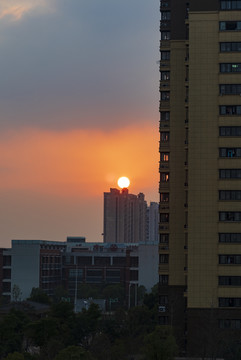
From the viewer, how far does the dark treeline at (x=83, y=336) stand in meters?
70.0

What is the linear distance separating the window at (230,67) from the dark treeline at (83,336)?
32942 millimetres

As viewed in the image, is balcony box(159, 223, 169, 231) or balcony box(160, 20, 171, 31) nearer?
balcony box(159, 223, 169, 231)

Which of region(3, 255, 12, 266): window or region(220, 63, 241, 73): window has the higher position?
region(220, 63, 241, 73): window

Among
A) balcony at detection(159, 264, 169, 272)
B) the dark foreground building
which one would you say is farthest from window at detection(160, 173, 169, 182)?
balcony at detection(159, 264, 169, 272)

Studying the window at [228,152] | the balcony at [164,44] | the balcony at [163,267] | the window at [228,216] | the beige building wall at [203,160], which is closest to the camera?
the beige building wall at [203,160]

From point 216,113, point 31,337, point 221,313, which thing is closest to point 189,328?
point 221,313

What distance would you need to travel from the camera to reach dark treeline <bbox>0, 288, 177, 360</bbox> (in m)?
70.0

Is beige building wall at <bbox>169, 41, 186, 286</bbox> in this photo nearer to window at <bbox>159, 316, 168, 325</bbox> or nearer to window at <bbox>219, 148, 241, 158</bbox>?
window at <bbox>159, 316, 168, 325</bbox>

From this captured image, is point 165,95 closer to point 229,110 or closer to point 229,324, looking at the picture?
point 229,110

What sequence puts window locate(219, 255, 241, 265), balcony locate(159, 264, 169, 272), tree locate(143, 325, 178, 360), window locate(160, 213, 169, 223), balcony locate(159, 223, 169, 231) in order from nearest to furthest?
tree locate(143, 325, 178, 360) → window locate(219, 255, 241, 265) → balcony locate(159, 264, 169, 272) → balcony locate(159, 223, 169, 231) → window locate(160, 213, 169, 223)

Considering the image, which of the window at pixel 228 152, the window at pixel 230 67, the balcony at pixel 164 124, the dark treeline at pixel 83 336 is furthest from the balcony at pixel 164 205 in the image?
the window at pixel 230 67

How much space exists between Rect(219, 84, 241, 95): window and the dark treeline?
30263 mm

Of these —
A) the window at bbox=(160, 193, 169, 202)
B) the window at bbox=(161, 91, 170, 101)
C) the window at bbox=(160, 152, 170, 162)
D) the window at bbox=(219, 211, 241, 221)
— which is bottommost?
the window at bbox=(219, 211, 241, 221)

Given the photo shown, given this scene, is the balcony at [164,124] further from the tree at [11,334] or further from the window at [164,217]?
the tree at [11,334]
